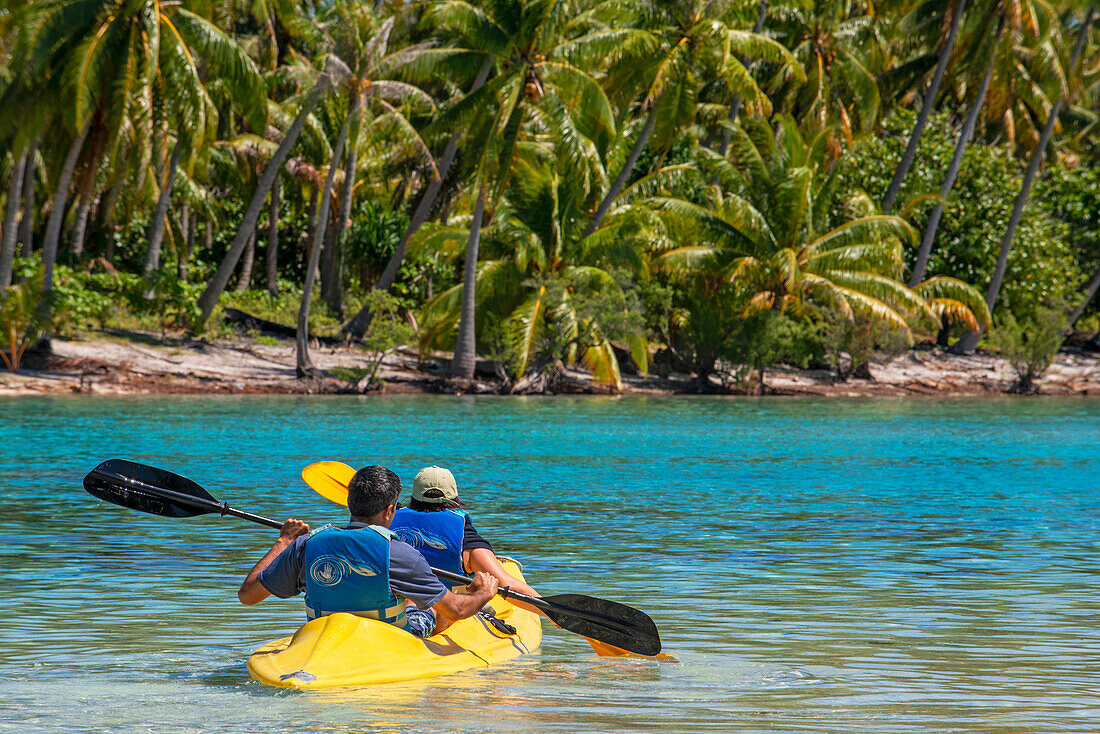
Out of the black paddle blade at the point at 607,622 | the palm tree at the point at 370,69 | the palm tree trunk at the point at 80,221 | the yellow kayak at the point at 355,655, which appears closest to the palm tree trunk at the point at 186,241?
the palm tree trunk at the point at 80,221

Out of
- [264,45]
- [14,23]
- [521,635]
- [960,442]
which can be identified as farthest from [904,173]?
[521,635]

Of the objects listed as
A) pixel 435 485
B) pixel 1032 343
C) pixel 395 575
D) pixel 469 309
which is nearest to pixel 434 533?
pixel 435 485

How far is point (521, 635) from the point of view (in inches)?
276

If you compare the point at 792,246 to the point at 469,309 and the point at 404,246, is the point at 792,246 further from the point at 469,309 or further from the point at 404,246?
the point at 404,246

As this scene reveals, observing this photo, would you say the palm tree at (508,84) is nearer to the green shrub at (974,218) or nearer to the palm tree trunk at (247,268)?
the palm tree trunk at (247,268)

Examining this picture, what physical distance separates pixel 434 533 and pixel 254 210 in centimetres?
2865

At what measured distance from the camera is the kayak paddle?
6.75 metres

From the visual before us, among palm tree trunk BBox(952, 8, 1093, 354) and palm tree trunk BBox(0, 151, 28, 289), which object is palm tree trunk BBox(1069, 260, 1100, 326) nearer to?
palm tree trunk BBox(952, 8, 1093, 354)

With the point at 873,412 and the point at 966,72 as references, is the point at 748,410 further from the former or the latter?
the point at 966,72

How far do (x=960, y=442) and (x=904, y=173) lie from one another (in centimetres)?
1910

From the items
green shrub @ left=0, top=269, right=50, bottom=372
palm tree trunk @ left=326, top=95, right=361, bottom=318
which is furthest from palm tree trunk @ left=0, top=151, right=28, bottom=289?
palm tree trunk @ left=326, top=95, right=361, bottom=318

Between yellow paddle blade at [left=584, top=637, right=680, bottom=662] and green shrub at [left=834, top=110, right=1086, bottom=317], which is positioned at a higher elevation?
green shrub at [left=834, top=110, right=1086, bottom=317]

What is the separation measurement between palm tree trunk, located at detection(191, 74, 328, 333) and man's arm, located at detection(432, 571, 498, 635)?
27.3 metres

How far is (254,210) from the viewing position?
33.8 m
